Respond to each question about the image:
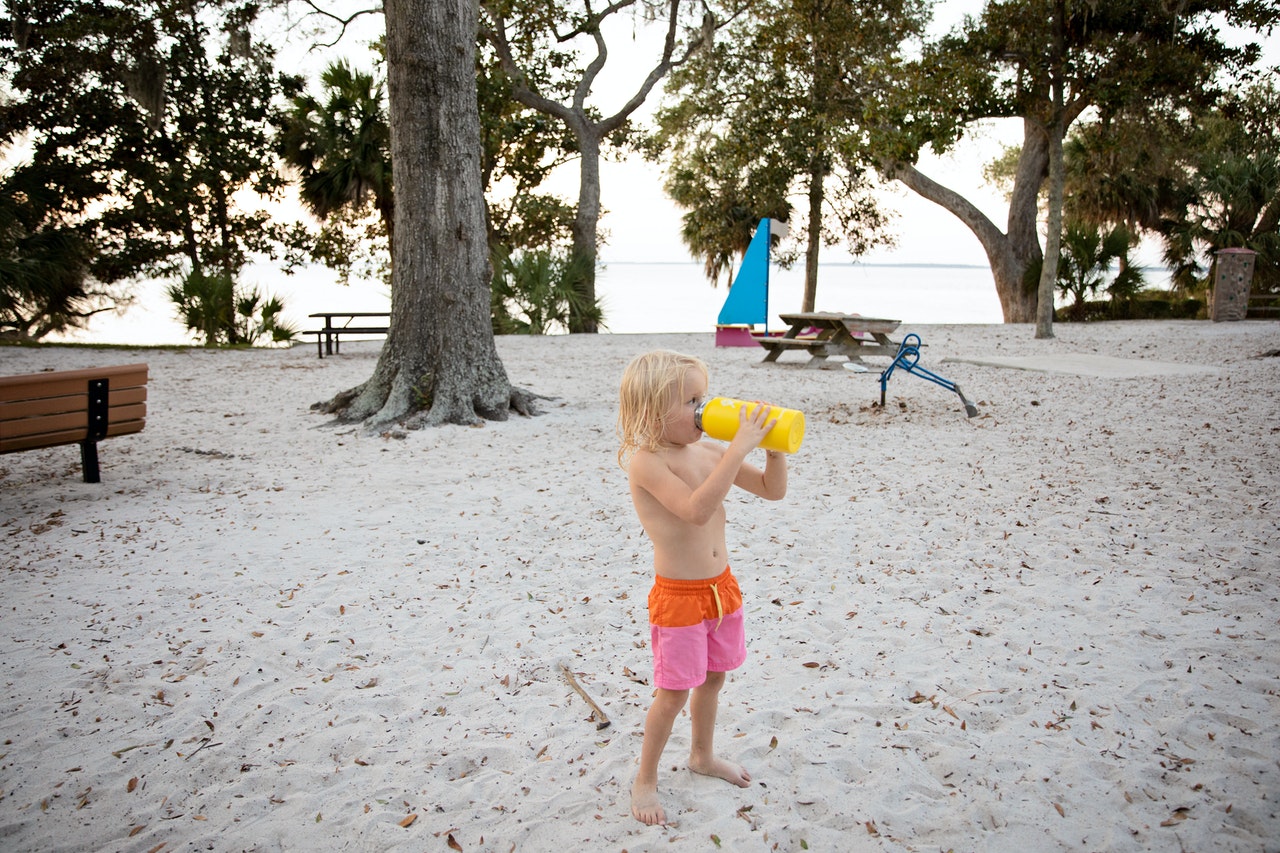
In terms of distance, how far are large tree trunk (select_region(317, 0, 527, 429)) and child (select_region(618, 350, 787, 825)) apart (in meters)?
5.50

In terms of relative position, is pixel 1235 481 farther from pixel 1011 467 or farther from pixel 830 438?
pixel 830 438

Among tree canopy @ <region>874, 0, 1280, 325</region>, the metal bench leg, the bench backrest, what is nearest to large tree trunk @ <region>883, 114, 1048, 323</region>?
tree canopy @ <region>874, 0, 1280, 325</region>

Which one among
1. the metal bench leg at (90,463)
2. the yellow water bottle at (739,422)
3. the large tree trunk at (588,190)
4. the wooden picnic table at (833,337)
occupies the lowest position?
the metal bench leg at (90,463)

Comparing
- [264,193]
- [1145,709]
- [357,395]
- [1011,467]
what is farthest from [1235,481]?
[264,193]

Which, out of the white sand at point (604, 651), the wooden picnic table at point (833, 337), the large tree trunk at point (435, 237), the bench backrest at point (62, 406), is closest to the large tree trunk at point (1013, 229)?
the wooden picnic table at point (833, 337)

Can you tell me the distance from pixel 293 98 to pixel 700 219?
893 centimetres

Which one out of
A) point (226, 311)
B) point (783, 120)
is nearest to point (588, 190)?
point (783, 120)

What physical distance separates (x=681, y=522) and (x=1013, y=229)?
62.1 ft

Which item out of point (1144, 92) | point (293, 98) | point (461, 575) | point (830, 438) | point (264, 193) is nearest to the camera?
point (461, 575)

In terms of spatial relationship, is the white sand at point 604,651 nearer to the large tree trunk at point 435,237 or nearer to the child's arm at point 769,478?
the child's arm at point 769,478

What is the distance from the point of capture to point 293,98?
56.1ft

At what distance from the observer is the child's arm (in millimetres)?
2215

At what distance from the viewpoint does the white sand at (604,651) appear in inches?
91.8

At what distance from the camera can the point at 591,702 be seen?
290 centimetres
